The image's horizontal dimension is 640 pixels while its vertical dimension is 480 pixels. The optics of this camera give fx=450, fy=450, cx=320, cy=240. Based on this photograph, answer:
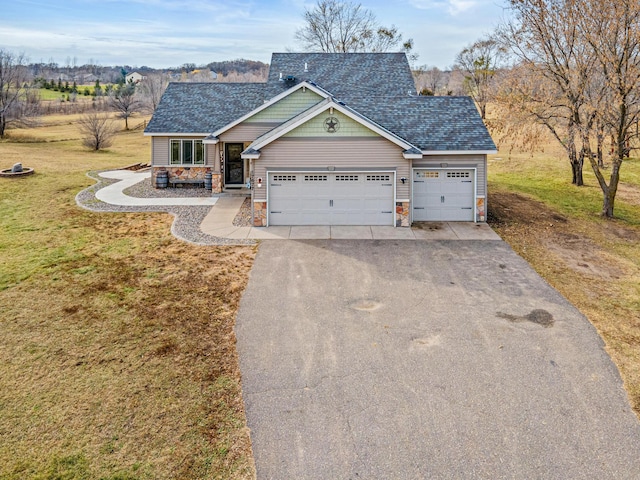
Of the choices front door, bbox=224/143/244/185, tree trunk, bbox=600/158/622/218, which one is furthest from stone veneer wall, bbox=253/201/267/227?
tree trunk, bbox=600/158/622/218

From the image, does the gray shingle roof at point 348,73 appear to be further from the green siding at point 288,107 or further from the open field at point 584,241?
the open field at point 584,241

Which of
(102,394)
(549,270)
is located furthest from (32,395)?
(549,270)

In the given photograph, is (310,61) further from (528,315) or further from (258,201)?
(528,315)

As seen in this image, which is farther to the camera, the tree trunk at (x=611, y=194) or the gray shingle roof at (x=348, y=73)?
the gray shingle roof at (x=348, y=73)

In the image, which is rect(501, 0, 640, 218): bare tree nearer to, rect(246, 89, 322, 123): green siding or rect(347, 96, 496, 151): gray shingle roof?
rect(347, 96, 496, 151): gray shingle roof

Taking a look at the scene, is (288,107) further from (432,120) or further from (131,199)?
(131,199)

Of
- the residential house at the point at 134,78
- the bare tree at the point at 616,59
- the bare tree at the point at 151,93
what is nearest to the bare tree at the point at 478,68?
the bare tree at the point at 616,59
